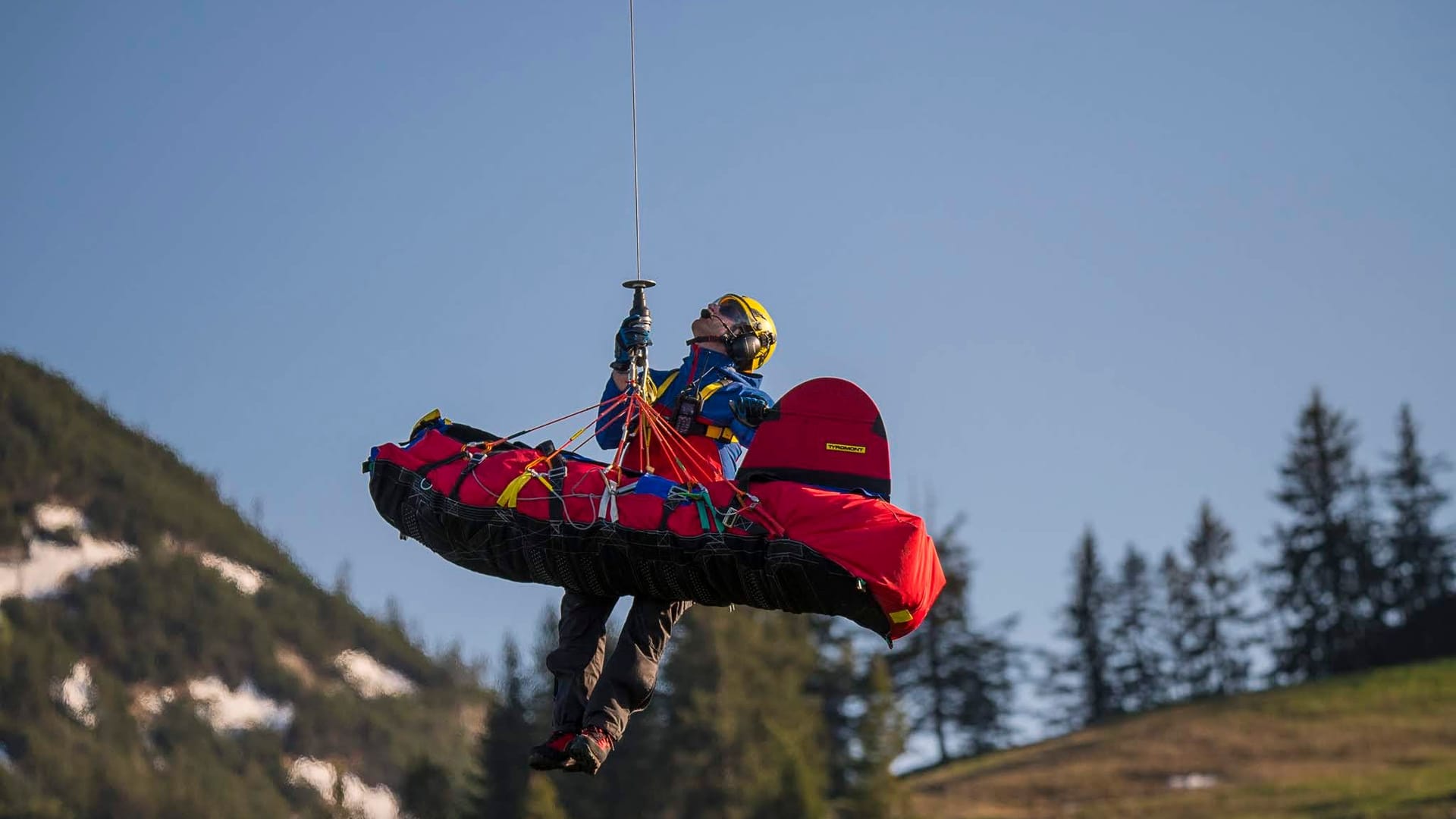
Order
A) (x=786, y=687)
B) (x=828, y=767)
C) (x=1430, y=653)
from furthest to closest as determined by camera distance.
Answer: (x=1430, y=653), (x=828, y=767), (x=786, y=687)

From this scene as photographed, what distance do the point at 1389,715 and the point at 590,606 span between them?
5743 centimetres

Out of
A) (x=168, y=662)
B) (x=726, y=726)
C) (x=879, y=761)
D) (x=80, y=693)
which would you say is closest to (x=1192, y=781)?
(x=879, y=761)

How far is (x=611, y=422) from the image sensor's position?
38.1 ft

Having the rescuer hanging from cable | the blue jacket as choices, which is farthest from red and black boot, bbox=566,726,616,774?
the blue jacket

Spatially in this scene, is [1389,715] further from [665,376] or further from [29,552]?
[665,376]

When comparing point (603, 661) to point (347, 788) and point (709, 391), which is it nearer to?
point (709, 391)

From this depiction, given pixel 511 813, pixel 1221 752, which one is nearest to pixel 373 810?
pixel 511 813

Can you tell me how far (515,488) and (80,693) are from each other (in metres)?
53.4

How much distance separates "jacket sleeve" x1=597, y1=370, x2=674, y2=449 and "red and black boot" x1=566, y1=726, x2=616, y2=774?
1.78 meters

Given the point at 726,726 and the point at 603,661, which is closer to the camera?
the point at 603,661

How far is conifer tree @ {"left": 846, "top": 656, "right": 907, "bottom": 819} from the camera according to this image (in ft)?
180

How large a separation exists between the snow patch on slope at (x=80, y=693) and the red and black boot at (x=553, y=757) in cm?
5213

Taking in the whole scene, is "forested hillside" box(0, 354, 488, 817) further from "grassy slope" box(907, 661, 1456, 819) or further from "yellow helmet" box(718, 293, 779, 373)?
"yellow helmet" box(718, 293, 779, 373)

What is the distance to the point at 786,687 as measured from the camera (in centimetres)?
6141
